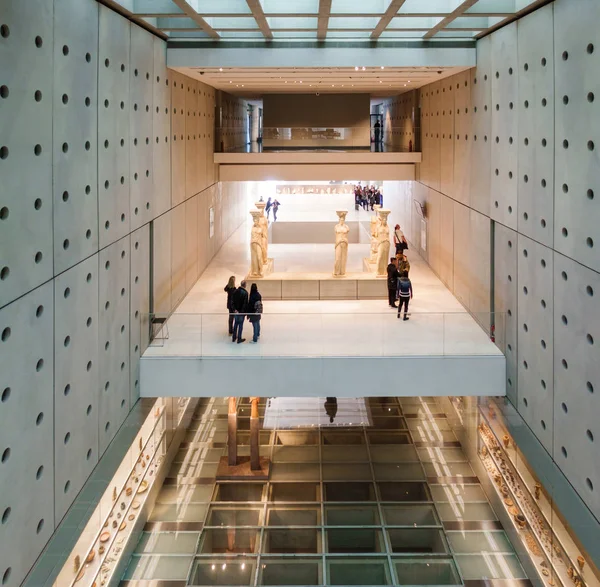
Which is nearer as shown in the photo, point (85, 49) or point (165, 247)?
point (85, 49)

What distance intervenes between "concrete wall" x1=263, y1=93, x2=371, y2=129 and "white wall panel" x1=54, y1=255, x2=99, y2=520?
20685 millimetres

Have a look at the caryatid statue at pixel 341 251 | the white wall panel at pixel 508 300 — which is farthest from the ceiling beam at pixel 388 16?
the caryatid statue at pixel 341 251

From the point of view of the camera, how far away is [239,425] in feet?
66.1

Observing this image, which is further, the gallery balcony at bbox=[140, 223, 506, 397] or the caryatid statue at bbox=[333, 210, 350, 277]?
the caryatid statue at bbox=[333, 210, 350, 277]

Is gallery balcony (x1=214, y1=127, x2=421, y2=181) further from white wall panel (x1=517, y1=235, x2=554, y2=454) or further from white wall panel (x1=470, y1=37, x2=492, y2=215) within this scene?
white wall panel (x1=517, y1=235, x2=554, y2=454)

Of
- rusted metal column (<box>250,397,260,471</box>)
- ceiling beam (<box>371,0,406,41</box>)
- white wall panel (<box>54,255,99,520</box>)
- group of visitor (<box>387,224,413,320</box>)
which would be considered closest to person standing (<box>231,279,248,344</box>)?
white wall panel (<box>54,255,99,520</box>)

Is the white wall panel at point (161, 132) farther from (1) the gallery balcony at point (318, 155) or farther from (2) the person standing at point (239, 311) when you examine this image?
(1) the gallery balcony at point (318, 155)

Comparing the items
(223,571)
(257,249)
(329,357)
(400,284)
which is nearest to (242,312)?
(329,357)

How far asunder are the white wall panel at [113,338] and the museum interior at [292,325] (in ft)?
0.25

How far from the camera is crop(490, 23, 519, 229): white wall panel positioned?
40.0 ft

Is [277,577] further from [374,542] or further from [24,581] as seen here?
[24,581]

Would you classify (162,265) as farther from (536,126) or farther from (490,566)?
(490,566)

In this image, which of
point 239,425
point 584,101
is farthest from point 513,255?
point 239,425

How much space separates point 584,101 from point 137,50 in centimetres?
789
